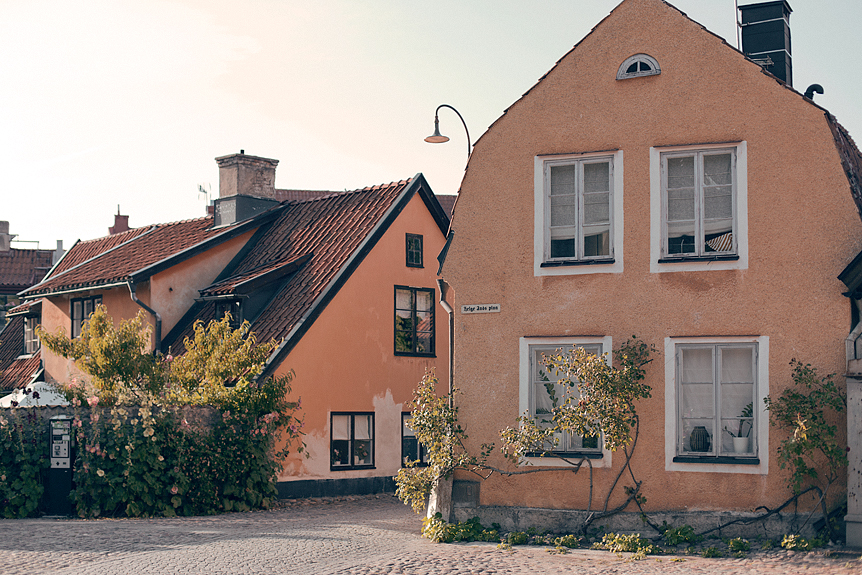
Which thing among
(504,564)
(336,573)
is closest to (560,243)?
(504,564)

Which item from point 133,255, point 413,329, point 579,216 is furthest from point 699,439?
point 133,255

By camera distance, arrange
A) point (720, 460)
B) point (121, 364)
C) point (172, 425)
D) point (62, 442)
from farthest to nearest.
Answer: point (121, 364) → point (172, 425) → point (62, 442) → point (720, 460)

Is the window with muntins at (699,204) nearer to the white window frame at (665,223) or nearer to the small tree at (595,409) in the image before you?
the white window frame at (665,223)

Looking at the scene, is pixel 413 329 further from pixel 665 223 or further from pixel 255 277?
pixel 665 223

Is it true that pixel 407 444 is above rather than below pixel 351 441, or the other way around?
below

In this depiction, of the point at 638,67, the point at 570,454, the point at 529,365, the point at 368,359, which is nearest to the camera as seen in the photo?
the point at 570,454

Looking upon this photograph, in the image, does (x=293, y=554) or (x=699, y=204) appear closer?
(x=293, y=554)

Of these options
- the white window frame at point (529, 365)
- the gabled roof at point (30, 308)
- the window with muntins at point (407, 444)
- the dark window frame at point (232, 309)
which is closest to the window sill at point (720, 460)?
the white window frame at point (529, 365)

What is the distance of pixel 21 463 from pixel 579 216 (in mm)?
10133

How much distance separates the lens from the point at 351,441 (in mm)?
22516

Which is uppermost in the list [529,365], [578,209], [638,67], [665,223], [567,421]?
[638,67]

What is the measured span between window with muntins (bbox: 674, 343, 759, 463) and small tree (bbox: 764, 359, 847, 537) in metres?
0.44

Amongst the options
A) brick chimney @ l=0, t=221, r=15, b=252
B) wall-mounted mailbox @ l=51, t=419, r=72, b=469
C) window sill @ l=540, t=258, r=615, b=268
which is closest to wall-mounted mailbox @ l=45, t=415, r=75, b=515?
wall-mounted mailbox @ l=51, t=419, r=72, b=469

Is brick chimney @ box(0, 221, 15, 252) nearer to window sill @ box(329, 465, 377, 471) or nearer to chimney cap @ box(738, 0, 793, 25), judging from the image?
window sill @ box(329, 465, 377, 471)
